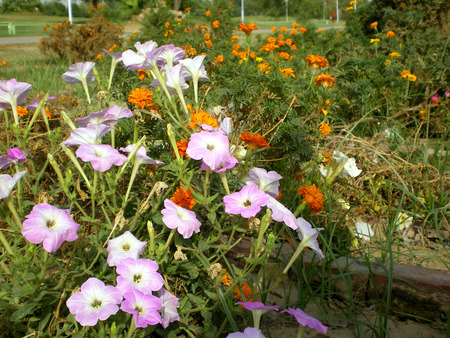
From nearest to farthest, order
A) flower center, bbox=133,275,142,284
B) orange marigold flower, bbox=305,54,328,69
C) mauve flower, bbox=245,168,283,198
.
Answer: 1. flower center, bbox=133,275,142,284
2. mauve flower, bbox=245,168,283,198
3. orange marigold flower, bbox=305,54,328,69

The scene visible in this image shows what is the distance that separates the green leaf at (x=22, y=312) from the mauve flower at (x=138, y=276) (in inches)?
11.8

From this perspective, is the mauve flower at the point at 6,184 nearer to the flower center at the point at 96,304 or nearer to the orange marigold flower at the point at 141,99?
the flower center at the point at 96,304

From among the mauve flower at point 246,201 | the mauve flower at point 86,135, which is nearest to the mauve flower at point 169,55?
the mauve flower at point 86,135

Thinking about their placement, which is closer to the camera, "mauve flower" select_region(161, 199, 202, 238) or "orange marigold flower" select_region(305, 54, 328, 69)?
"mauve flower" select_region(161, 199, 202, 238)

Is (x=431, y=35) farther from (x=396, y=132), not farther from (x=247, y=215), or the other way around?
(x=247, y=215)

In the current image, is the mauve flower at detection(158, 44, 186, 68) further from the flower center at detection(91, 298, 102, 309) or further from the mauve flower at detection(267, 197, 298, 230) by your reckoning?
the flower center at detection(91, 298, 102, 309)

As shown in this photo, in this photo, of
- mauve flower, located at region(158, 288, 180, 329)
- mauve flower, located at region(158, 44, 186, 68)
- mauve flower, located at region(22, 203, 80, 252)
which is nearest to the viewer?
mauve flower, located at region(22, 203, 80, 252)

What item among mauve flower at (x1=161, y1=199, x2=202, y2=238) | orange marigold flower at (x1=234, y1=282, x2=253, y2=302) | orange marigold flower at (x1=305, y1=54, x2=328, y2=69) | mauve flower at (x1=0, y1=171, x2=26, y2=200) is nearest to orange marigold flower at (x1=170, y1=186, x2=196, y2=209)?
mauve flower at (x1=161, y1=199, x2=202, y2=238)

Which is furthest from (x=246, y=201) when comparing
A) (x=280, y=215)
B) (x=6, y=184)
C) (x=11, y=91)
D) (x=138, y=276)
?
(x=11, y=91)

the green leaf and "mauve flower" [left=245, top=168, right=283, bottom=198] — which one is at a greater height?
"mauve flower" [left=245, top=168, right=283, bottom=198]

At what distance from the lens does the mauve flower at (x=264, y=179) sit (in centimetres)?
134

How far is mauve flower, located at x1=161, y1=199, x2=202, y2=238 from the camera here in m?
1.23

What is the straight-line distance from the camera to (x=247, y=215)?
3.79 feet

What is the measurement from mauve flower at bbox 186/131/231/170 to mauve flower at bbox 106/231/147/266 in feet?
1.08
